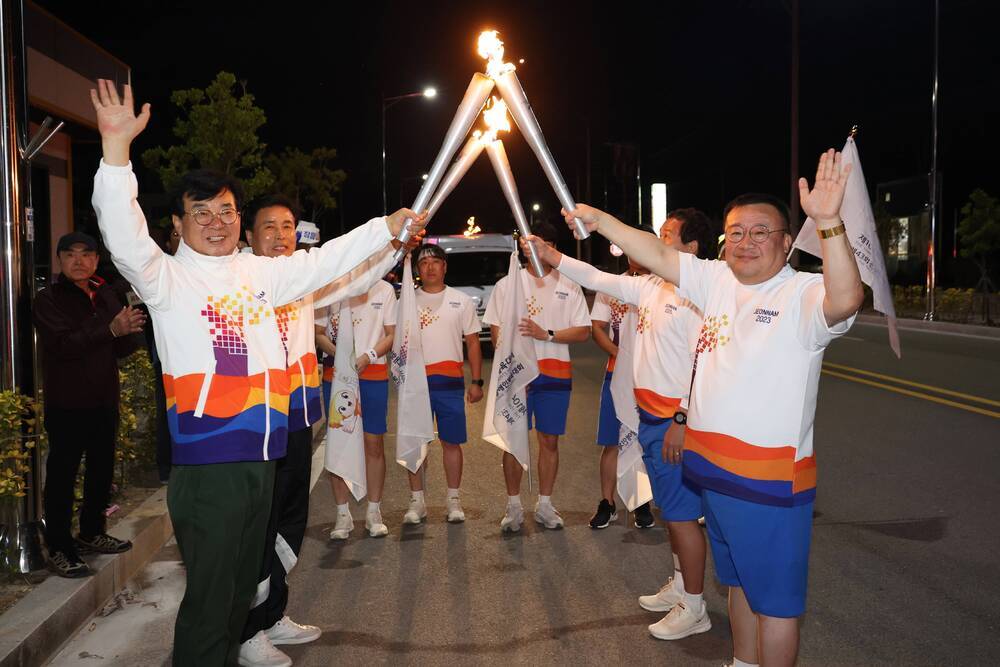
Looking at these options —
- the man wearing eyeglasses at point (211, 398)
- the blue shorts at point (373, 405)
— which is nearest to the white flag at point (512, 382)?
the blue shorts at point (373, 405)

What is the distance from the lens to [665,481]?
4930mm

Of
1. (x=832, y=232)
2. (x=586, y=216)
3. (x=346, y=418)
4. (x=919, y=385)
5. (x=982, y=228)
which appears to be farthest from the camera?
(x=982, y=228)

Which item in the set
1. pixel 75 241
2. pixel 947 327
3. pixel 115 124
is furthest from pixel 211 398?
pixel 947 327

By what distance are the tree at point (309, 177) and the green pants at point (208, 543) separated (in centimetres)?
3993

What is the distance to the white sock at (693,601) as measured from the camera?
484cm

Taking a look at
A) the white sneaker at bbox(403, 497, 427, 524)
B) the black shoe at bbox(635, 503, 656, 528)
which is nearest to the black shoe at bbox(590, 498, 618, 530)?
the black shoe at bbox(635, 503, 656, 528)

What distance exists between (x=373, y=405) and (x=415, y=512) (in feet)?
2.77

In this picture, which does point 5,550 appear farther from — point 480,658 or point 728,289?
point 728,289

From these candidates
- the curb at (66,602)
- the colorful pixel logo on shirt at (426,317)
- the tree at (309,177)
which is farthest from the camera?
the tree at (309,177)

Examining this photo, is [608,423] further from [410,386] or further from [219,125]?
[219,125]

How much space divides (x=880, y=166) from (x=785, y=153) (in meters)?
5.25

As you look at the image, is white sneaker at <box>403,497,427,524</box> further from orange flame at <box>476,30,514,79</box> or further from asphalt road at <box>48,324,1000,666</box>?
orange flame at <box>476,30,514,79</box>

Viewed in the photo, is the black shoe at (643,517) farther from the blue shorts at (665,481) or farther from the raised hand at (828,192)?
the raised hand at (828,192)

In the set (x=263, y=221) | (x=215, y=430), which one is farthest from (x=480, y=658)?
(x=263, y=221)
